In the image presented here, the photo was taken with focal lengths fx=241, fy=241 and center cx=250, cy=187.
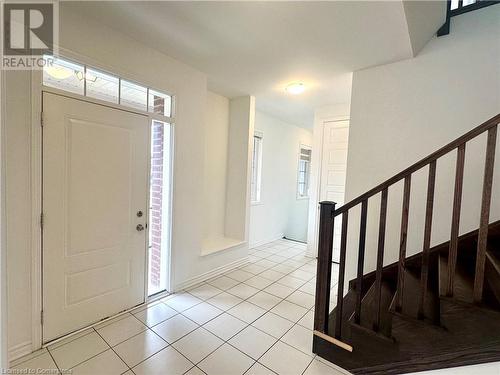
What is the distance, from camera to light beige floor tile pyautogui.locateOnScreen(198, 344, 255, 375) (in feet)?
5.73

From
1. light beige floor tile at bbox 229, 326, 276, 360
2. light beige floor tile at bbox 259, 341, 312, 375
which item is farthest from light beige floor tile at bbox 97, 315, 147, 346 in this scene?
light beige floor tile at bbox 259, 341, 312, 375

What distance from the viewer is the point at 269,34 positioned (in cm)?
209

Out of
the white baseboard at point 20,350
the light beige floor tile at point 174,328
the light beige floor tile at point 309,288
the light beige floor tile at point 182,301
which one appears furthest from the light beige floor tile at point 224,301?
the white baseboard at point 20,350

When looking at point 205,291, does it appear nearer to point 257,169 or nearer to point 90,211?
point 90,211

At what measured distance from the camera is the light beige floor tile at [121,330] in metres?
2.02

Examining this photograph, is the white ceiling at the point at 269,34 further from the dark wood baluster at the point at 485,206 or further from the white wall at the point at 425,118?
the dark wood baluster at the point at 485,206

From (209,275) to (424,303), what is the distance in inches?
95.4

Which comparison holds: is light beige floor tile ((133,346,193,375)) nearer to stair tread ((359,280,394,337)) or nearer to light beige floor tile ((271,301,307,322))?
light beige floor tile ((271,301,307,322))

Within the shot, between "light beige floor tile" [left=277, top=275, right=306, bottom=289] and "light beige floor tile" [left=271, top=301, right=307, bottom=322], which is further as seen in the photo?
"light beige floor tile" [left=277, top=275, right=306, bottom=289]

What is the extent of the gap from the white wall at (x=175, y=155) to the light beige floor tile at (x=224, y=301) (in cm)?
47

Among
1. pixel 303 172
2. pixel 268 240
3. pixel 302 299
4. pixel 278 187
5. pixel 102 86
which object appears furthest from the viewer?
pixel 303 172

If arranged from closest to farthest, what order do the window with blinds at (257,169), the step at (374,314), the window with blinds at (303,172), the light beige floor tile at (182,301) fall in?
the step at (374,314) < the light beige floor tile at (182,301) < the window with blinds at (257,169) < the window with blinds at (303,172)

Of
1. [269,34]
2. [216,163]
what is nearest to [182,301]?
[216,163]

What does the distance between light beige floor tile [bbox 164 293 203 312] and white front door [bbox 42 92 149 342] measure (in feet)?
1.01
